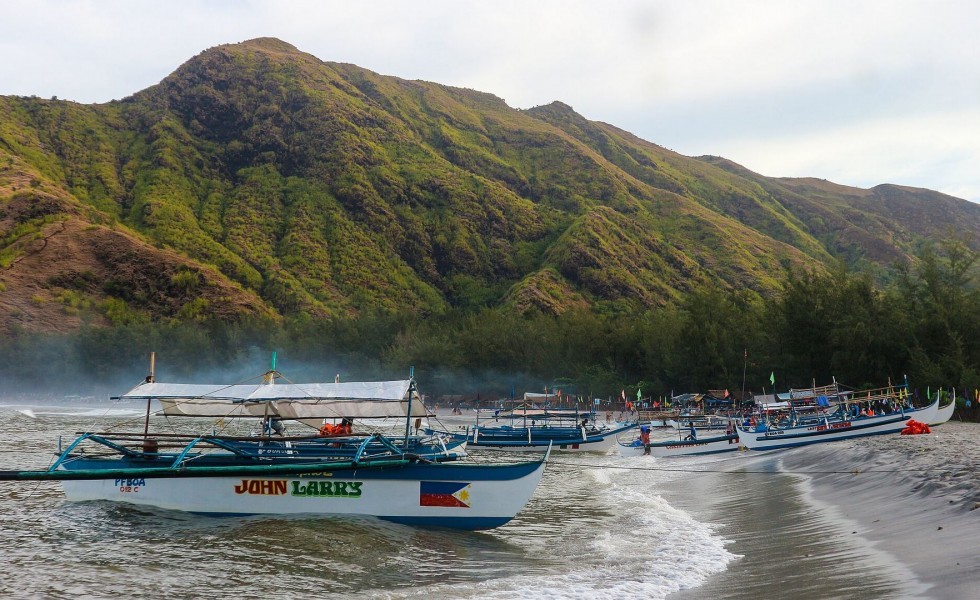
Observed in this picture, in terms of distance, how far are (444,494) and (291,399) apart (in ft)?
14.9

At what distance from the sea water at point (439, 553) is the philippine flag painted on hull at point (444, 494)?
24.6 inches

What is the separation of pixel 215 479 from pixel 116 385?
12127 cm

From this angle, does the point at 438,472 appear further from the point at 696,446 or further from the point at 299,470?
the point at 696,446

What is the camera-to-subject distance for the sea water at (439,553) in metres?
11.0

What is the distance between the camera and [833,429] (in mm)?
34094

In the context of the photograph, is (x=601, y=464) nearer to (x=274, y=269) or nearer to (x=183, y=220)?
(x=274, y=269)

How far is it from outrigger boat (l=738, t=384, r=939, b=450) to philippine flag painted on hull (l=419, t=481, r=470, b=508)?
2393 centimetres

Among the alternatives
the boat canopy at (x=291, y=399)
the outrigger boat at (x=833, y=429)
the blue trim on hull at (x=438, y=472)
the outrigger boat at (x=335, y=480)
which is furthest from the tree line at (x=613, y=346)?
the boat canopy at (x=291, y=399)

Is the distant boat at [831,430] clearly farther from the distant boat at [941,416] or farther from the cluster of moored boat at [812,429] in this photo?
the distant boat at [941,416]

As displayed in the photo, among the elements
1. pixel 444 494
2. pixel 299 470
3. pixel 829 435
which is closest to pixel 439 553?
pixel 444 494

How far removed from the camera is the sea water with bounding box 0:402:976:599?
10977 mm

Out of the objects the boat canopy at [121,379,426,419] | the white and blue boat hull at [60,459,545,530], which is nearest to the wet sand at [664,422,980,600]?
the white and blue boat hull at [60,459,545,530]

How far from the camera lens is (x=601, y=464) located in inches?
1431

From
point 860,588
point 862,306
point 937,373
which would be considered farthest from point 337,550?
point 862,306
